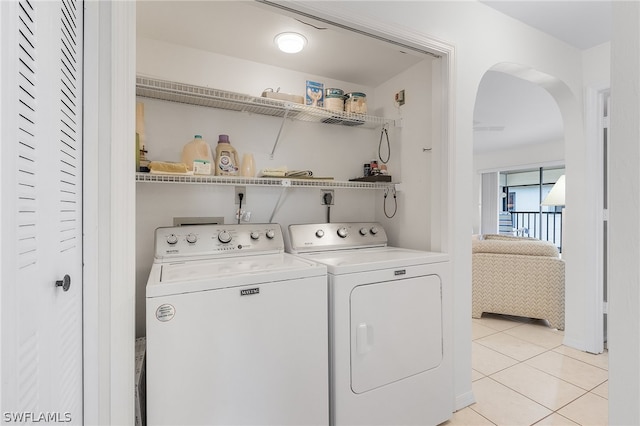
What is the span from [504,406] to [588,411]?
0.46m

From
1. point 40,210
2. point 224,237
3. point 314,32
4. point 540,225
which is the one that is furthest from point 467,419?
point 540,225

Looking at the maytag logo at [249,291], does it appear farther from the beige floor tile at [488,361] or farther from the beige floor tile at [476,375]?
the beige floor tile at [488,361]

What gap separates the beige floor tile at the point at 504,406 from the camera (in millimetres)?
1802

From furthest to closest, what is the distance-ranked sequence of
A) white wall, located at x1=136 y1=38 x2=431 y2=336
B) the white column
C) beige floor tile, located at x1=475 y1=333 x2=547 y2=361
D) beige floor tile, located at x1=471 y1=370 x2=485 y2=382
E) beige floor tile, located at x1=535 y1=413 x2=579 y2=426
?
beige floor tile, located at x1=475 y1=333 x2=547 y2=361 → beige floor tile, located at x1=471 y1=370 x2=485 y2=382 → white wall, located at x1=136 y1=38 x2=431 y2=336 → beige floor tile, located at x1=535 y1=413 x2=579 y2=426 → the white column

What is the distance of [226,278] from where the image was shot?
1232 millimetres

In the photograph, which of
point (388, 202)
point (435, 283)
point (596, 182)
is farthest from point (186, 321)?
point (596, 182)

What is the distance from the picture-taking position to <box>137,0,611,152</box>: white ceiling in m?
1.69

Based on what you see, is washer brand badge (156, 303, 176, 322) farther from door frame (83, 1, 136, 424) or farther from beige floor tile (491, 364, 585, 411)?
beige floor tile (491, 364, 585, 411)

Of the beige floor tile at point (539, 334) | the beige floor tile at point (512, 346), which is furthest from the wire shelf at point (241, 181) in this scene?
the beige floor tile at point (539, 334)

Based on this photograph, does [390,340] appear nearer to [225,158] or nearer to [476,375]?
[476,375]

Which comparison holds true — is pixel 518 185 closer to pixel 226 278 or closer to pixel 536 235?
pixel 536 235

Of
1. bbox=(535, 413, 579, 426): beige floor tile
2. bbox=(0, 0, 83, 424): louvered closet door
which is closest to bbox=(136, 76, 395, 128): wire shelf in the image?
bbox=(0, 0, 83, 424): louvered closet door

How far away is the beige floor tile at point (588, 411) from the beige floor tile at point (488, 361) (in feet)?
1.58

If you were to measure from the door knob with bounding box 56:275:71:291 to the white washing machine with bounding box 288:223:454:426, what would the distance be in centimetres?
98
